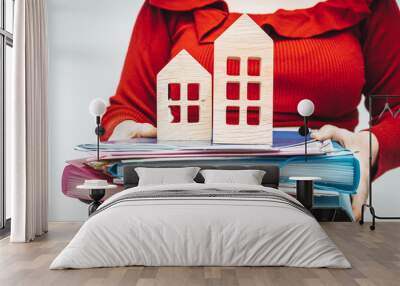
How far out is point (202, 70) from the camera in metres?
Answer: 7.02

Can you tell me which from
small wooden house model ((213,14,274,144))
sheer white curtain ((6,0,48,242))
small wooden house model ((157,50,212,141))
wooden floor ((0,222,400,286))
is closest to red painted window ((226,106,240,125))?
small wooden house model ((213,14,274,144))

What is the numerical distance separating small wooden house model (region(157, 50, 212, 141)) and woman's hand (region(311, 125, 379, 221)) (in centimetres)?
144

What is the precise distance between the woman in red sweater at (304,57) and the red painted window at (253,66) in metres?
0.23

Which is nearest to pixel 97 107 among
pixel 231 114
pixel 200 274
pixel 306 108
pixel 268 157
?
pixel 231 114

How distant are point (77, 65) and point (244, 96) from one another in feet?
7.30

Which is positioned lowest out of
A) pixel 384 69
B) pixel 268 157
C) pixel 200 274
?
pixel 200 274

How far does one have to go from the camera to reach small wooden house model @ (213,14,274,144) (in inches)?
275

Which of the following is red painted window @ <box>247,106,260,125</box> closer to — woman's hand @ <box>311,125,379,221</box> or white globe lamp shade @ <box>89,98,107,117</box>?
woman's hand @ <box>311,125,379,221</box>

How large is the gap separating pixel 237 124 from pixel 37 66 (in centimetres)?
258

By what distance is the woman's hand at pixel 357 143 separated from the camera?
6973 mm

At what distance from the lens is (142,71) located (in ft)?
23.2

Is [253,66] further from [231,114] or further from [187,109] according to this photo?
[187,109]

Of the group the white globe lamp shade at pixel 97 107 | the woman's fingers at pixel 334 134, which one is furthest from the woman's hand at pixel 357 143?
the white globe lamp shade at pixel 97 107

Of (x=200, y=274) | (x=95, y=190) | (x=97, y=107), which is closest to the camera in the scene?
(x=200, y=274)
